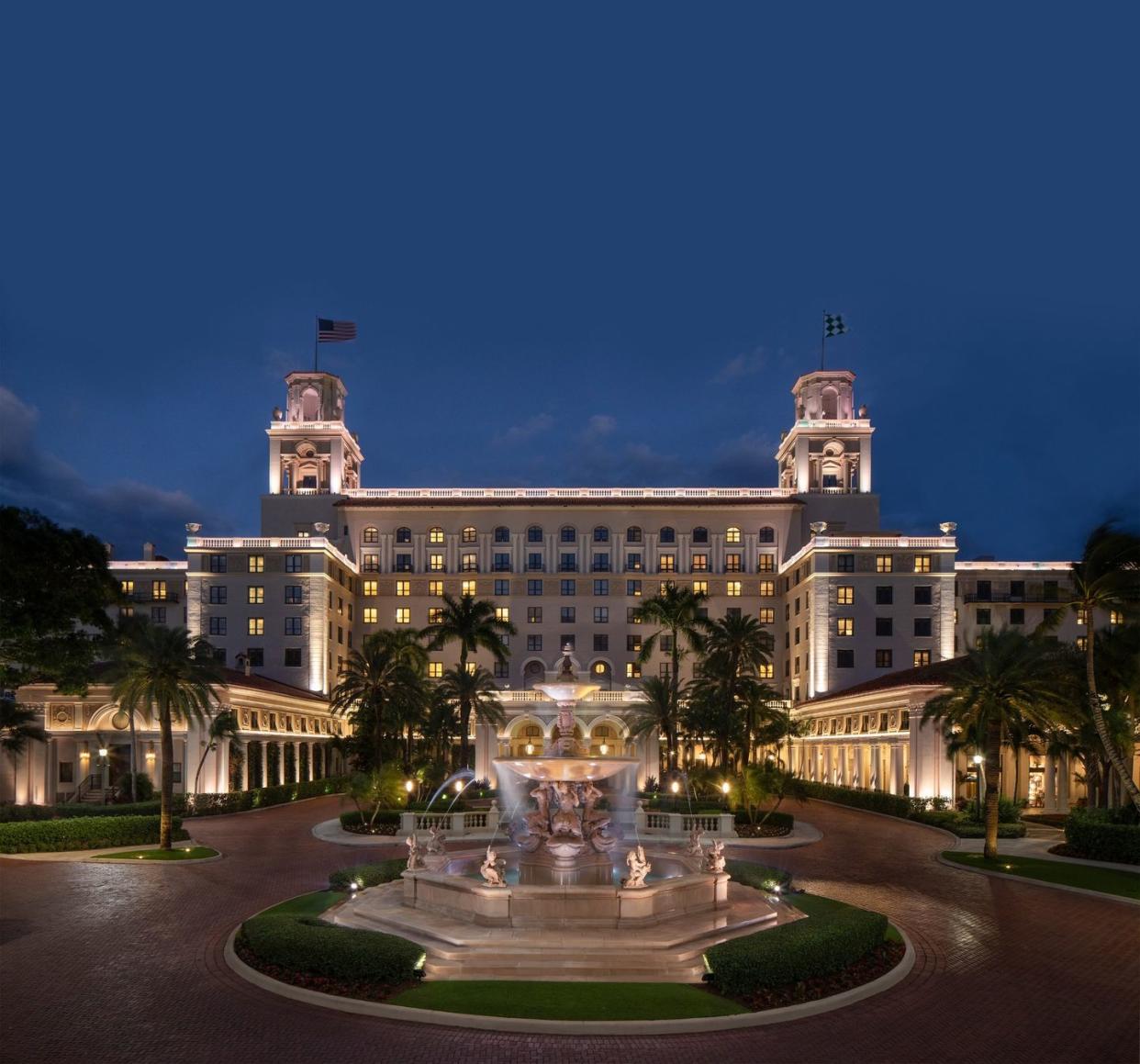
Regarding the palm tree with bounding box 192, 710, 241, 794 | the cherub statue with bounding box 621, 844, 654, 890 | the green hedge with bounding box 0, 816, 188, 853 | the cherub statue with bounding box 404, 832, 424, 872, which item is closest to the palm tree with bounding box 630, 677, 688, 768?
the palm tree with bounding box 192, 710, 241, 794

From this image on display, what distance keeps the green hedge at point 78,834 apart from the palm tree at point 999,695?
28008 millimetres

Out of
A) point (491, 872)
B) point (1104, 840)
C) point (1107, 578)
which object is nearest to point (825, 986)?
point (491, 872)

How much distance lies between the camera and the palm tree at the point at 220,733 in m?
47.0

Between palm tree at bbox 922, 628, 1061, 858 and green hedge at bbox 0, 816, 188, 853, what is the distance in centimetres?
2801

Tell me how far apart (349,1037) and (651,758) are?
57.9 metres

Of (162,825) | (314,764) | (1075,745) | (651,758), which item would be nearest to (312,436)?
(314,764)

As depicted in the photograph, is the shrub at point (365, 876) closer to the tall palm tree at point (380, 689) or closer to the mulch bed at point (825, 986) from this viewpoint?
the mulch bed at point (825, 986)

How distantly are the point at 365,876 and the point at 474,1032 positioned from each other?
10369 millimetres

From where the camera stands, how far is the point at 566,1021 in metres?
12.8

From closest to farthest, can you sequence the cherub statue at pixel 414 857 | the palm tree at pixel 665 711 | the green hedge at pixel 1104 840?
1. the cherub statue at pixel 414 857
2. the green hedge at pixel 1104 840
3. the palm tree at pixel 665 711

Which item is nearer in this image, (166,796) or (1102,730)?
(1102,730)

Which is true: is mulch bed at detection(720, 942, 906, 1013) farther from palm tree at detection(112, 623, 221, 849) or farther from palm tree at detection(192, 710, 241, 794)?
palm tree at detection(192, 710, 241, 794)

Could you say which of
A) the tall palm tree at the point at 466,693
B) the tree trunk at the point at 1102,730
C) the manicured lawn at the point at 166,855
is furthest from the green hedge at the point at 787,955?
the tall palm tree at the point at 466,693

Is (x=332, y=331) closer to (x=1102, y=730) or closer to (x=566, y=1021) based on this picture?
(x=1102, y=730)
